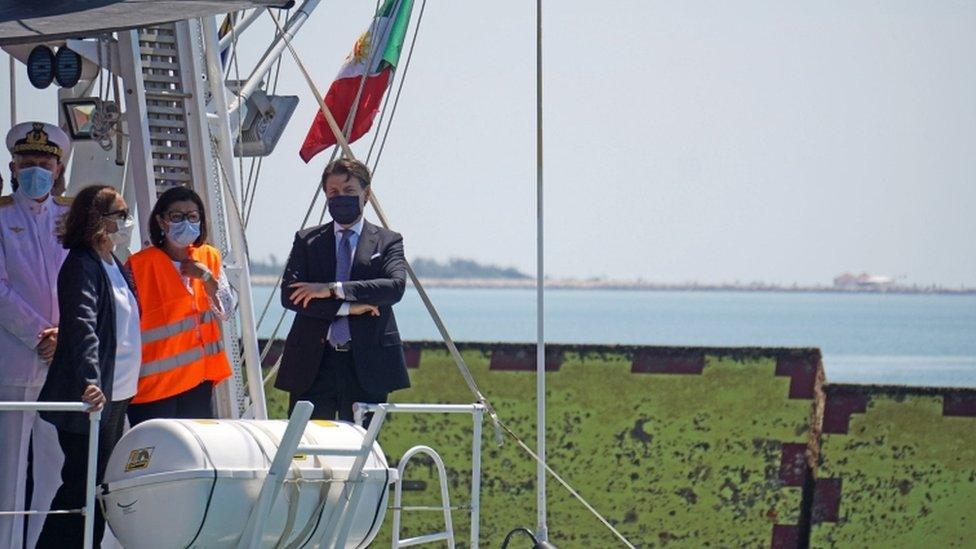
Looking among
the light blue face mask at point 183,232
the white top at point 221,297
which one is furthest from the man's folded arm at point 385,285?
the light blue face mask at point 183,232

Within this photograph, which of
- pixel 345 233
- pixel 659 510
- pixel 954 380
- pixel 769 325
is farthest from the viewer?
pixel 769 325

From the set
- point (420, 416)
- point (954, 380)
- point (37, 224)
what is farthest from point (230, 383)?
point (954, 380)

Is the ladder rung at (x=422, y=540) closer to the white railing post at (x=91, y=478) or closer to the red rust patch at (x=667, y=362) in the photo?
the white railing post at (x=91, y=478)

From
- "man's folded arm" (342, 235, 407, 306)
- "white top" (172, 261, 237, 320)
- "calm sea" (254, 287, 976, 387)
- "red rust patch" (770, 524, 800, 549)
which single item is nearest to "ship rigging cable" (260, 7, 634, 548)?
"man's folded arm" (342, 235, 407, 306)

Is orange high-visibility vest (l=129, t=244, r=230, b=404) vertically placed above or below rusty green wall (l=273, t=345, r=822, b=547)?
above

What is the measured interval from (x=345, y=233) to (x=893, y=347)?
8839 cm

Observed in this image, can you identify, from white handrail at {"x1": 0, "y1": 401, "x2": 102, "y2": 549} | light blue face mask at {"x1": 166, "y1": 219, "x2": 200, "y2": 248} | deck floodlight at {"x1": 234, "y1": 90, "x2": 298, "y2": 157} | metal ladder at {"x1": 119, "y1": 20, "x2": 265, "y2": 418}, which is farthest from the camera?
deck floodlight at {"x1": 234, "y1": 90, "x2": 298, "y2": 157}

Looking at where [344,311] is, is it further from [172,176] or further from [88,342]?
[88,342]

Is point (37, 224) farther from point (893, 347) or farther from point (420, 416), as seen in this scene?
point (893, 347)

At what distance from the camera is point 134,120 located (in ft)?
29.3

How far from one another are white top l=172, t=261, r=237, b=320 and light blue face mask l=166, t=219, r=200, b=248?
15 centimetres

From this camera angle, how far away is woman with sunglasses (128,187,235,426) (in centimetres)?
792

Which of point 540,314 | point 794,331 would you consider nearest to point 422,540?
point 540,314

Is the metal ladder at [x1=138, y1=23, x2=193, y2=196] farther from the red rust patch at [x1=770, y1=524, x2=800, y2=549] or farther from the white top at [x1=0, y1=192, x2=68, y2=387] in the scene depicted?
the red rust patch at [x1=770, y1=524, x2=800, y2=549]
